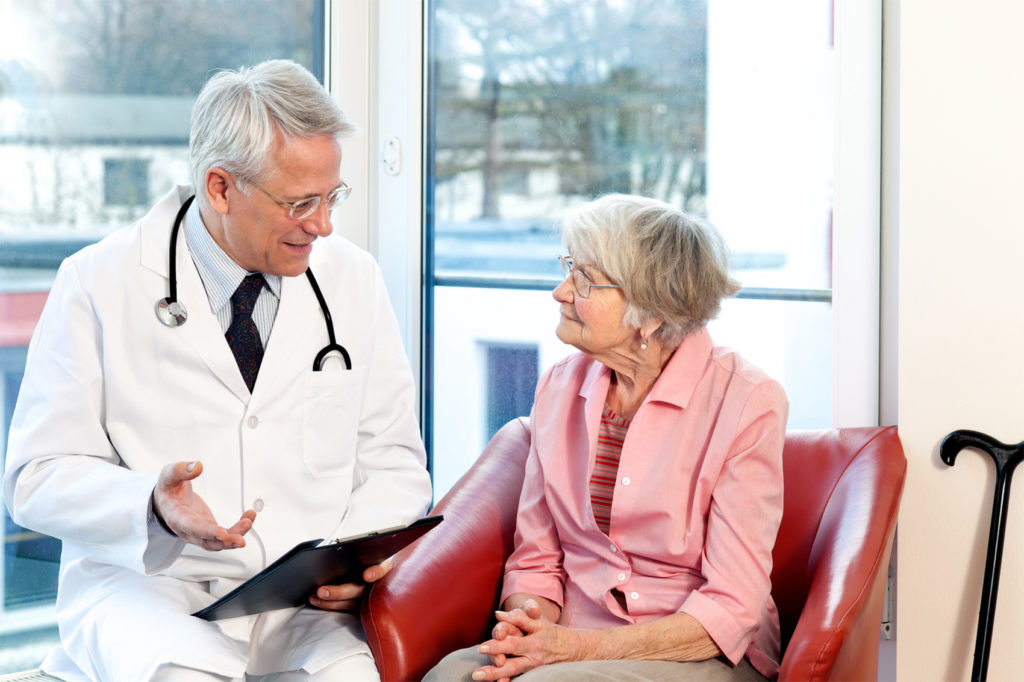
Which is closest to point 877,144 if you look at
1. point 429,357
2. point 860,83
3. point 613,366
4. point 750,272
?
point 860,83

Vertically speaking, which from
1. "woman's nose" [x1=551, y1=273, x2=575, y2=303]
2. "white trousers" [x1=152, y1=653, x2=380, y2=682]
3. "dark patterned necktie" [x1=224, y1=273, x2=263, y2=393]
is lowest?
"white trousers" [x1=152, y1=653, x2=380, y2=682]

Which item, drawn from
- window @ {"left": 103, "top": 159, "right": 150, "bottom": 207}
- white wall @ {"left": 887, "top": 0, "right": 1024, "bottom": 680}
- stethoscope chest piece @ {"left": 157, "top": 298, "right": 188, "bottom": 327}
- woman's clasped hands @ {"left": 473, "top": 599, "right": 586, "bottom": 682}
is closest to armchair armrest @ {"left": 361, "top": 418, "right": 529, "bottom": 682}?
woman's clasped hands @ {"left": 473, "top": 599, "right": 586, "bottom": 682}

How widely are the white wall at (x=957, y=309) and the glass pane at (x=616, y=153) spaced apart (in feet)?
0.79

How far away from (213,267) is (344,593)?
2.05 ft

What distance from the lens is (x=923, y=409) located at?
2.09 metres

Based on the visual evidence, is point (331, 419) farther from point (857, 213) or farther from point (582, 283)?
point (857, 213)

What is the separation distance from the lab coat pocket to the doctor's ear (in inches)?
13.3

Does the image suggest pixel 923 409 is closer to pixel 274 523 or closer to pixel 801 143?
pixel 801 143

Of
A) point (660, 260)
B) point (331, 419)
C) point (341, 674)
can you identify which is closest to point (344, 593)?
point (341, 674)

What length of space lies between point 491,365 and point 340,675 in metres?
1.19

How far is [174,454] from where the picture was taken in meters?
1.80

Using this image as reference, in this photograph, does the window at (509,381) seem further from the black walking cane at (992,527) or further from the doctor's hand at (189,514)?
the doctor's hand at (189,514)

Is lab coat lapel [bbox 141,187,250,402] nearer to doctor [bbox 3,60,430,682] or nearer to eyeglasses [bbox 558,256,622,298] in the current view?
doctor [bbox 3,60,430,682]

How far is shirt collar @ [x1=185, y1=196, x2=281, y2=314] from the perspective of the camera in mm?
1843
